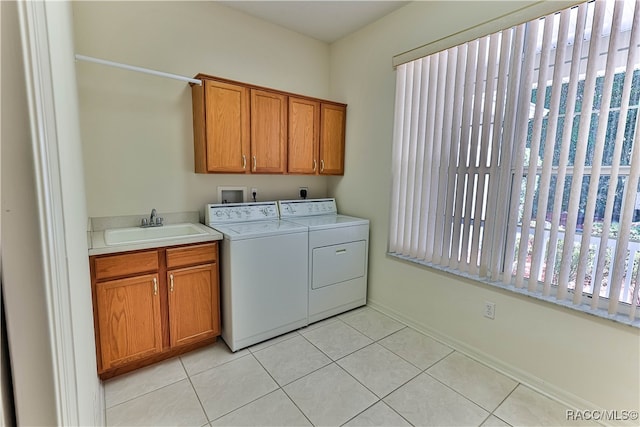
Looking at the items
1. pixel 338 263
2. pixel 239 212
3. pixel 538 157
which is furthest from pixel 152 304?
pixel 538 157

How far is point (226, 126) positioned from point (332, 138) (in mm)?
1114

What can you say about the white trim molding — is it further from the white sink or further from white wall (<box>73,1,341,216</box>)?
white wall (<box>73,1,341,216</box>)

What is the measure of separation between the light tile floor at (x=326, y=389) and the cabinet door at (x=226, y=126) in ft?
4.73

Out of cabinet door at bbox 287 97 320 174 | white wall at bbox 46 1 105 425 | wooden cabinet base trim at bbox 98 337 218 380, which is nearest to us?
white wall at bbox 46 1 105 425

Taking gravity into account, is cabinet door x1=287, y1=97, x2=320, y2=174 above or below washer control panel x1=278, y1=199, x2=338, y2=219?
above

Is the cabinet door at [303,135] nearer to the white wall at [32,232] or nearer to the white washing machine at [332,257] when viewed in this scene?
the white washing machine at [332,257]

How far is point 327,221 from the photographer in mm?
2717

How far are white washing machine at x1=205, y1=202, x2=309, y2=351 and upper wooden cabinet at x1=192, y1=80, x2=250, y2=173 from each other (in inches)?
14.8

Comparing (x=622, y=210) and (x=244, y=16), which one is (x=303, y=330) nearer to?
(x=622, y=210)

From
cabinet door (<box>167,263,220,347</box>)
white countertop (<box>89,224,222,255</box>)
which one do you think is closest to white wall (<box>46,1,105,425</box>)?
cabinet door (<box>167,263,220,347</box>)

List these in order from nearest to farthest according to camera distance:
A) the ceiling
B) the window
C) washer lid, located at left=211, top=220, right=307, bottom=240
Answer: the window
washer lid, located at left=211, top=220, right=307, bottom=240
the ceiling

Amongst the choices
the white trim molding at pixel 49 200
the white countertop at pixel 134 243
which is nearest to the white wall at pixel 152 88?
the white countertop at pixel 134 243

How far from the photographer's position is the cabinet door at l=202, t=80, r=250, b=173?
2213 millimetres

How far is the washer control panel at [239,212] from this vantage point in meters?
2.43
